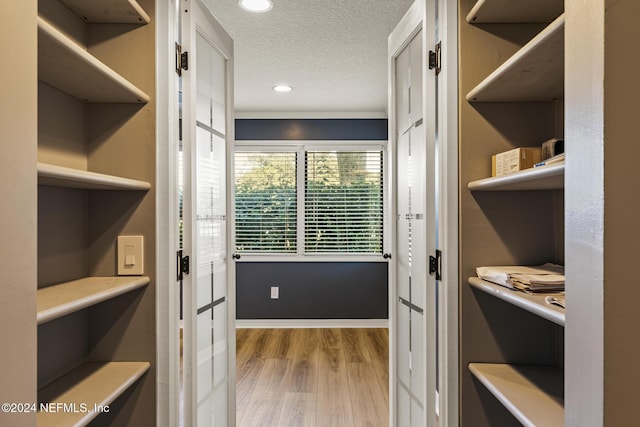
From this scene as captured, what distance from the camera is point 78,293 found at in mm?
1007

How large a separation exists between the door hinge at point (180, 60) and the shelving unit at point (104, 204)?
9 centimetres

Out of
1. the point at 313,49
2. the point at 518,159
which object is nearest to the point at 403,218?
the point at 518,159

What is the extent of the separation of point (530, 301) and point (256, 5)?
1928mm

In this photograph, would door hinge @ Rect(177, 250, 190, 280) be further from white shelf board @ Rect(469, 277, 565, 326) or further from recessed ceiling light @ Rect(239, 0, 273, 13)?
recessed ceiling light @ Rect(239, 0, 273, 13)

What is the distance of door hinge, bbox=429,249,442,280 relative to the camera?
1325 millimetres

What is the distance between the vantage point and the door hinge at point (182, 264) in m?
1.32

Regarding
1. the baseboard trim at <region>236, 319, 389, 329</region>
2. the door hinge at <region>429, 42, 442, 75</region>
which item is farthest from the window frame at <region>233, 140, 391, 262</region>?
the door hinge at <region>429, 42, 442, 75</region>

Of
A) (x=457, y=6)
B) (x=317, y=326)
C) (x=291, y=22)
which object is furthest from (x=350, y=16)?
(x=317, y=326)

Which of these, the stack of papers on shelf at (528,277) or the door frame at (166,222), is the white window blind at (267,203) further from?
the stack of papers on shelf at (528,277)

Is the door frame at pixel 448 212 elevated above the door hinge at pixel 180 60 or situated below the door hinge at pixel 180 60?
below

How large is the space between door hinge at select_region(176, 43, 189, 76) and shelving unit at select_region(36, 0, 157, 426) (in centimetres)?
9

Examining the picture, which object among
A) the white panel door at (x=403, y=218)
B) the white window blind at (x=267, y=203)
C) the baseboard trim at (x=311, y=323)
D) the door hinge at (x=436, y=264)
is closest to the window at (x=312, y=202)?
the white window blind at (x=267, y=203)

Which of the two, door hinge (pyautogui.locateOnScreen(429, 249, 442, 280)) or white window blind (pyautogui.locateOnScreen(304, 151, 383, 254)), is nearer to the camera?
door hinge (pyautogui.locateOnScreen(429, 249, 442, 280))

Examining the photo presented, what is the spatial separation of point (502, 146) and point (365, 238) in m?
3.05
